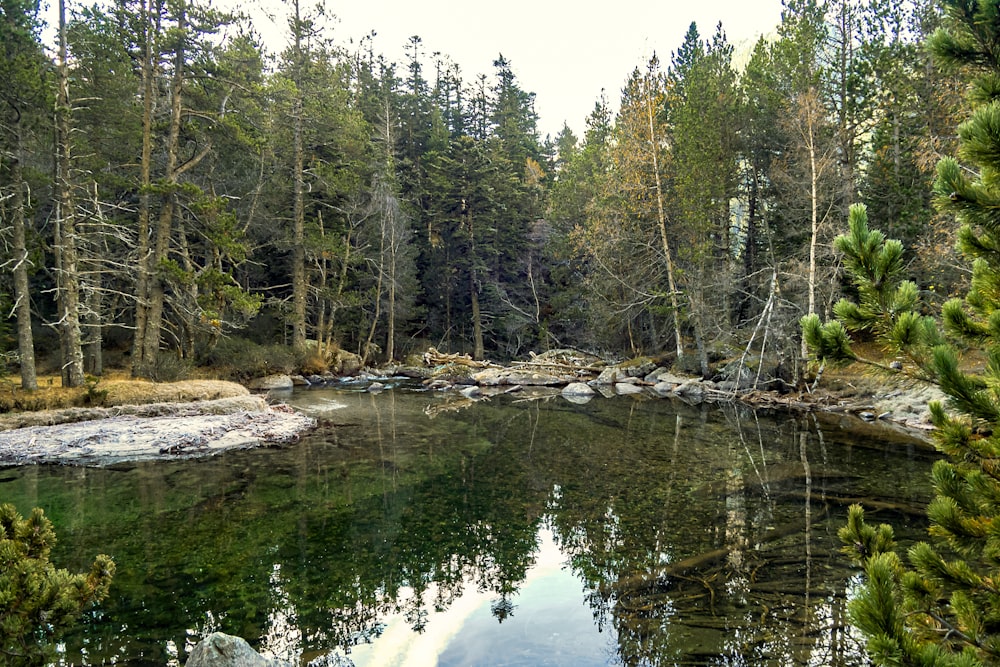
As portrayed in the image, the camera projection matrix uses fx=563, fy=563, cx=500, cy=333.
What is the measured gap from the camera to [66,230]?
15.6 metres

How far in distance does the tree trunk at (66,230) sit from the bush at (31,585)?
14.8 metres

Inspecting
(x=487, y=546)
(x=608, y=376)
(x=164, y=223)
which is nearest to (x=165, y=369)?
(x=164, y=223)

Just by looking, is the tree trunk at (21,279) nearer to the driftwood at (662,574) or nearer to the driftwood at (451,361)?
the driftwood at (662,574)

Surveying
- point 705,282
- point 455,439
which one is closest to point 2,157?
point 455,439

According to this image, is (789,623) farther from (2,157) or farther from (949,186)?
(2,157)

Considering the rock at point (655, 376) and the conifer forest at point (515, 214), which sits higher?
the conifer forest at point (515, 214)

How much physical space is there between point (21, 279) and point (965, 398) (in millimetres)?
19655

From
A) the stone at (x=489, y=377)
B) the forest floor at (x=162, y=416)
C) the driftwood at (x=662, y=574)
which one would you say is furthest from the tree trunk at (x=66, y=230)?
the driftwood at (x=662, y=574)

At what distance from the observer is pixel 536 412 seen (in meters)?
18.6

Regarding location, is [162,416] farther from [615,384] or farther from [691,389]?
[691,389]

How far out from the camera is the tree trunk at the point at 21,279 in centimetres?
1513

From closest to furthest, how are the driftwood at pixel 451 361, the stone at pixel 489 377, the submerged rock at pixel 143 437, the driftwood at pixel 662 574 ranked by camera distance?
1. the driftwood at pixel 662 574
2. the submerged rock at pixel 143 437
3. the stone at pixel 489 377
4. the driftwood at pixel 451 361

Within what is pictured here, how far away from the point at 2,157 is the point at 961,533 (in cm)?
2143

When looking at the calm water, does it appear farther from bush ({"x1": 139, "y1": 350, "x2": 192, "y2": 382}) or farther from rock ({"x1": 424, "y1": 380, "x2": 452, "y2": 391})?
→ rock ({"x1": 424, "y1": 380, "x2": 452, "y2": 391})
